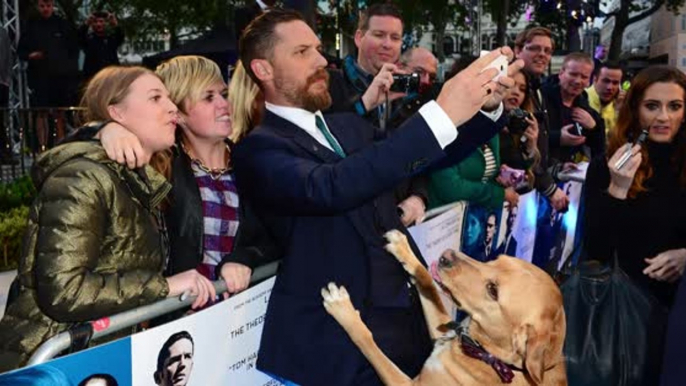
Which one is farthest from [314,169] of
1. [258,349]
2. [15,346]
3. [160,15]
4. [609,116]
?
[160,15]

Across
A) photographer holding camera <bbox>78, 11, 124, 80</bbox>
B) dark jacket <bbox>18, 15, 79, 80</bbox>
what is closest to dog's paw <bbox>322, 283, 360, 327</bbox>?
dark jacket <bbox>18, 15, 79, 80</bbox>

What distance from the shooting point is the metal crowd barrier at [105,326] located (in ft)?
6.72

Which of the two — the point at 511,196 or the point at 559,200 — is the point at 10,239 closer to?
the point at 511,196

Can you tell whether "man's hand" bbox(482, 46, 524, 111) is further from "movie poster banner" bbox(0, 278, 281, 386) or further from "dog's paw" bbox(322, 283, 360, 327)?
"movie poster banner" bbox(0, 278, 281, 386)

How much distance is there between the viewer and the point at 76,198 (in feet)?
7.50

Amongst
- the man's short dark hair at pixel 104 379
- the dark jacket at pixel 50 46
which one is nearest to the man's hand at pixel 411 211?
the man's short dark hair at pixel 104 379

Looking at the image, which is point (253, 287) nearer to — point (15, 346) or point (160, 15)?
point (15, 346)

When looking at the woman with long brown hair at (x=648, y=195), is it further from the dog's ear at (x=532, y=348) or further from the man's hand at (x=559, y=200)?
the man's hand at (x=559, y=200)

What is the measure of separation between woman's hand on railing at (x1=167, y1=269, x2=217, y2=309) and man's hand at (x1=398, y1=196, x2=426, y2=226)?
55.0 inches

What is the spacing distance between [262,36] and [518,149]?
3.26 meters

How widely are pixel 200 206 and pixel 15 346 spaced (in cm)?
102

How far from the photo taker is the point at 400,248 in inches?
101

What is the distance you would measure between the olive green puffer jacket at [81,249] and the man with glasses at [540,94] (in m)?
3.92

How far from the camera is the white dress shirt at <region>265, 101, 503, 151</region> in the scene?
2.08 m
